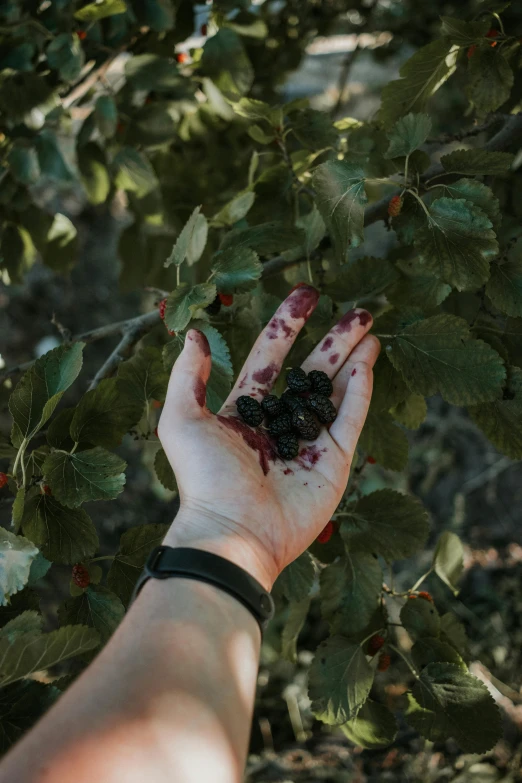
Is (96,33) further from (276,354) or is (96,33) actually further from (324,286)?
(276,354)

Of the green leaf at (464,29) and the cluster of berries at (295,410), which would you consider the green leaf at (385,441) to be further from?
the green leaf at (464,29)

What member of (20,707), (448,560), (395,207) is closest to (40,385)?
(20,707)

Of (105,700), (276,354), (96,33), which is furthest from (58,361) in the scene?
(96,33)

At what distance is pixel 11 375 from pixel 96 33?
840 millimetres

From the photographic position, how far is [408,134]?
1.00 metres

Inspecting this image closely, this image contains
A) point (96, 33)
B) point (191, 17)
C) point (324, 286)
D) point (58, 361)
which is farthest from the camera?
point (191, 17)

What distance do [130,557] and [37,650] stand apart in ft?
0.86

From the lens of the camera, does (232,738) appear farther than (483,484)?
No

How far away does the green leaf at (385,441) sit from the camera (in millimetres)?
1139

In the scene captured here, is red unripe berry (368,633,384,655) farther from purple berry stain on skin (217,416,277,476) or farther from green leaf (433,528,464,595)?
purple berry stain on skin (217,416,277,476)

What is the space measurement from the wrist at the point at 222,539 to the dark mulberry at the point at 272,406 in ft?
0.76

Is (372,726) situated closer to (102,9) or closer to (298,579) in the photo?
(298,579)

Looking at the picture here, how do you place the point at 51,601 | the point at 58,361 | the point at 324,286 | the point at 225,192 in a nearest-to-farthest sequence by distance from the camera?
the point at 58,361, the point at 324,286, the point at 225,192, the point at 51,601

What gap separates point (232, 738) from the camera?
2.08ft
